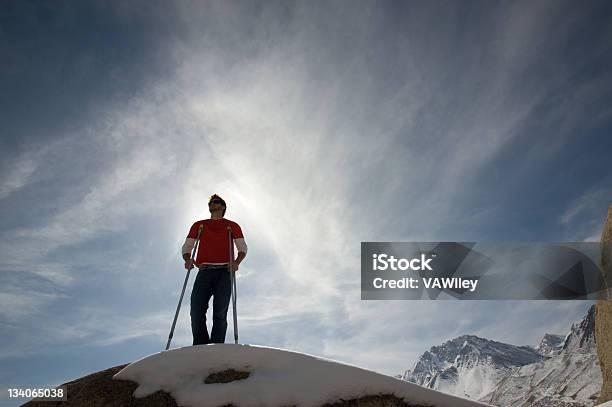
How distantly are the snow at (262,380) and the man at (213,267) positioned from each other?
5.84ft

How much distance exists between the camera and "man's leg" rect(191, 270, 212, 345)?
8.95 metres

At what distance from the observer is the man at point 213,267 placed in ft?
29.5

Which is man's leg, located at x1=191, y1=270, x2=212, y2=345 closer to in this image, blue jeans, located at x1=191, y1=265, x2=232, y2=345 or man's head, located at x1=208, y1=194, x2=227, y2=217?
blue jeans, located at x1=191, y1=265, x2=232, y2=345

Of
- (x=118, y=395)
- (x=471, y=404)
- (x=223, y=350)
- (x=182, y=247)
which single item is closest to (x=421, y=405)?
(x=471, y=404)

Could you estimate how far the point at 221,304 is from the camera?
903cm

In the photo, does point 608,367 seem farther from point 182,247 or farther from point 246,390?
Answer: point 182,247

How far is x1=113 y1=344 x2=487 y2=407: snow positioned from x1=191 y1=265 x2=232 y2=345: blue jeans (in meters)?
1.74

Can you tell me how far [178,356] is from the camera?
7012 mm

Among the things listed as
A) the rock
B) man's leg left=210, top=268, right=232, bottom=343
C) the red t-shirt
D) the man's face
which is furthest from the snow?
the rock

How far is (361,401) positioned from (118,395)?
12.3 feet

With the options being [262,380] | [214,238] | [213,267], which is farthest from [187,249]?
[262,380]

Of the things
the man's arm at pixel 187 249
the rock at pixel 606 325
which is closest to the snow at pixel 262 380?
the man's arm at pixel 187 249

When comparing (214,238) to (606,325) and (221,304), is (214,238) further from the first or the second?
(606,325)

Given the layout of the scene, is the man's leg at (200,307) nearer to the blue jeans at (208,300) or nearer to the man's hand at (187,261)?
the blue jeans at (208,300)
